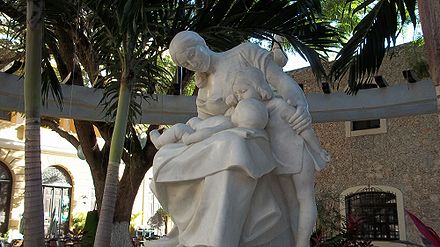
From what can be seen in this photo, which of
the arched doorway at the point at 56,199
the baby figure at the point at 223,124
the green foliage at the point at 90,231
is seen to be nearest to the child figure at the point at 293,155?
the baby figure at the point at 223,124

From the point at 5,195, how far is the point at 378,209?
1027cm

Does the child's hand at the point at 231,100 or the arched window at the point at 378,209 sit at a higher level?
the child's hand at the point at 231,100

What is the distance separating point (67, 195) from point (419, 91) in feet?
39.7

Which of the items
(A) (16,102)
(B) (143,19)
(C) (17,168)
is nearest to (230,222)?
(B) (143,19)

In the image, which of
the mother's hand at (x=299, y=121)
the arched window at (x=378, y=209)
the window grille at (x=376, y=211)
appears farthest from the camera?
the window grille at (x=376, y=211)

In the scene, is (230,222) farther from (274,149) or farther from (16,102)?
(16,102)

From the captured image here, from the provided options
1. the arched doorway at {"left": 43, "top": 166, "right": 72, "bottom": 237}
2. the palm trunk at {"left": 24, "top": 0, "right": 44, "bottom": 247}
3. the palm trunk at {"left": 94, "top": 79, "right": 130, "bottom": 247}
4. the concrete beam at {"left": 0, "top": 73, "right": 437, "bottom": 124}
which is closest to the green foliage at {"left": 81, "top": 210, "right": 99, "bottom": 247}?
the concrete beam at {"left": 0, "top": 73, "right": 437, "bottom": 124}

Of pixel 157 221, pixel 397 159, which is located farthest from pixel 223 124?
pixel 157 221

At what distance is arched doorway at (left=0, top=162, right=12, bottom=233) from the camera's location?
13820mm

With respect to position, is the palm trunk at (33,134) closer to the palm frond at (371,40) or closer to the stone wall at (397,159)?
the palm frond at (371,40)

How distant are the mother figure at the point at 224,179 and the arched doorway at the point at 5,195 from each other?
42.8 ft

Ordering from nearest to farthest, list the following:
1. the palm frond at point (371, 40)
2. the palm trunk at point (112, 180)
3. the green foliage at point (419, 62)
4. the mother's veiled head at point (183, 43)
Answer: the mother's veiled head at point (183, 43) → the palm trunk at point (112, 180) → the palm frond at point (371, 40) → the green foliage at point (419, 62)

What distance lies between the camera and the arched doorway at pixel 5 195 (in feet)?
45.3

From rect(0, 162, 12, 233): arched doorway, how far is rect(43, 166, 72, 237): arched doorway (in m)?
1.03
